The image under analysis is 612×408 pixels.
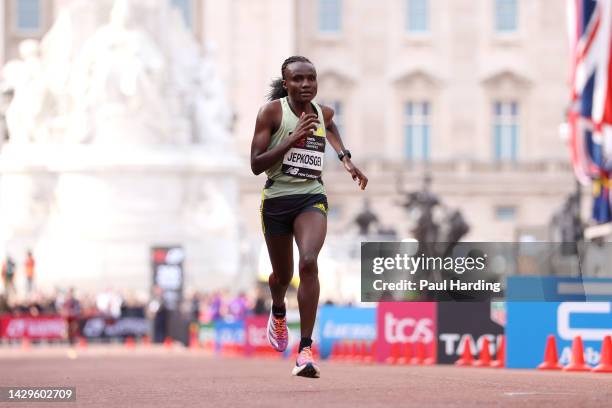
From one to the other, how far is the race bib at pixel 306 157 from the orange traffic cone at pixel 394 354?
12753mm

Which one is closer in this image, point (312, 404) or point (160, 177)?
point (312, 404)

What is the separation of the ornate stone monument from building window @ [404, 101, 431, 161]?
96.6 feet

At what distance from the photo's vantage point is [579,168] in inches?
1624

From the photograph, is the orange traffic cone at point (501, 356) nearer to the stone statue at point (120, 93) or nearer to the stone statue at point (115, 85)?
the stone statue at point (120, 93)

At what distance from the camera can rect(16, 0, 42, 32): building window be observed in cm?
8494

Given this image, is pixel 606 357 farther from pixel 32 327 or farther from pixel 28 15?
pixel 28 15

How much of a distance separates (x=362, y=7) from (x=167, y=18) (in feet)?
93.9

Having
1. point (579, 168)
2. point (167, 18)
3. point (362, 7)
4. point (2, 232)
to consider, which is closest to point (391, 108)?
point (362, 7)

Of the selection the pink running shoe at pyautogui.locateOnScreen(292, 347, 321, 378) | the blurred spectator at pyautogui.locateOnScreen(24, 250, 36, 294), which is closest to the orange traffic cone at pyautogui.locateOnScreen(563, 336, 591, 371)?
the pink running shoe at pyautogui.locateOnScreen(292, 347, 321, 378)

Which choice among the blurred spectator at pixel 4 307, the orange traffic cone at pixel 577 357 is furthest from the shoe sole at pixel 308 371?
the blurred spectator at pixel 4 307

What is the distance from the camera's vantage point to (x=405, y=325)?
27.2 m

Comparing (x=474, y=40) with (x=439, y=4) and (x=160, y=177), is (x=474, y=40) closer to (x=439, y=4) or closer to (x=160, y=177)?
(x=439, y=4)

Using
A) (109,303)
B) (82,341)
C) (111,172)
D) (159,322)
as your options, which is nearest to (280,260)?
(159,322)

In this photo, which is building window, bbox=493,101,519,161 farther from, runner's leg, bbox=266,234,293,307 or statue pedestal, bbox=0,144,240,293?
runner's leg, bbox=266,234,293,307
